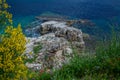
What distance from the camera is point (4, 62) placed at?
8.41m

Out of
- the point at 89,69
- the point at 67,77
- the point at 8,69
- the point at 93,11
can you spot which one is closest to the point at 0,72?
the point at 8,69

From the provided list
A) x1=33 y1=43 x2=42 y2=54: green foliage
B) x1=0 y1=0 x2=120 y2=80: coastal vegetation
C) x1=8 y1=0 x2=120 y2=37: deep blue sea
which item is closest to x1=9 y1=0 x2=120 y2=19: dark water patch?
x1=8 y1=0 x2=120 y2=37: deep blue sea

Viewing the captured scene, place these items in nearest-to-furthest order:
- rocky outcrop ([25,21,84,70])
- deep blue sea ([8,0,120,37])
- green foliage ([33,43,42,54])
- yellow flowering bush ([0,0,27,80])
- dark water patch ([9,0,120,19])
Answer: yellow flowering bush ([0,0,27,80]), rocky outcrop ([25,21,84,70]), green foliage ([33,43,42,54]), deep blue sea ([8,0,120,37]), dark water patch ([9,0,120,19])

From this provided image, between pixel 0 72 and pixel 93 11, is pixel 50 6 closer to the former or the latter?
pixel 93 11

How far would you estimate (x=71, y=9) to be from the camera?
27859 millimetres

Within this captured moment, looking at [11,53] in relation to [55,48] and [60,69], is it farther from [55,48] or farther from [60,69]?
[55,48]

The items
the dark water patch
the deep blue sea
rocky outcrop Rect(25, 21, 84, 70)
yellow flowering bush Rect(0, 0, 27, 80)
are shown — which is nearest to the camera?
yellow flowering bush Rect(0, 0, 27, 80)

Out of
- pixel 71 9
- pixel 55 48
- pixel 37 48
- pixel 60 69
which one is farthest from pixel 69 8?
pixel 60 69

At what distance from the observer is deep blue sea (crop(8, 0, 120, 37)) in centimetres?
2585

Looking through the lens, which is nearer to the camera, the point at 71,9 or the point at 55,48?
the point at 55,48

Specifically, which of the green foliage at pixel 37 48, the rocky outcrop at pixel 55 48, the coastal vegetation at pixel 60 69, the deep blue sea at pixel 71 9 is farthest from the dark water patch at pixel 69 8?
the coastal vegetation at pixel 60 69

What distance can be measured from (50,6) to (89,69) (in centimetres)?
1945

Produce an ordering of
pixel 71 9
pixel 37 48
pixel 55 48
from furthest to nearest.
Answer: pixel 71 9 → pixel 37 48 → pixel 55 48

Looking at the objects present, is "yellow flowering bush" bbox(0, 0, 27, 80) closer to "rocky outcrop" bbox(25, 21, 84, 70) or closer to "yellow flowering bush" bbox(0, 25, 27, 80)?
"yellow flowering bush" bbox(0, 25, 27, 80)
